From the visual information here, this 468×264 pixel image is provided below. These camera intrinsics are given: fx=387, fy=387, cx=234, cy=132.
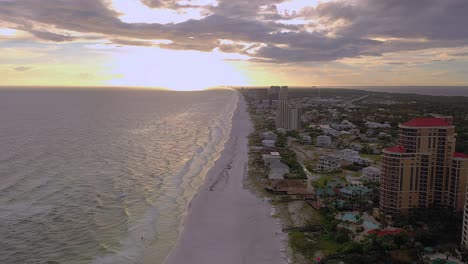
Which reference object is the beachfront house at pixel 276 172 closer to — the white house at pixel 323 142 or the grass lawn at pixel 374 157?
the grass lawn at pixel 374 157

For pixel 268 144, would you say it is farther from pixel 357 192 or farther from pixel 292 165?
pixel 357 192

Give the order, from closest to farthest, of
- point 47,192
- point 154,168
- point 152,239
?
point 152,239 → point 47,192 → point 154,168

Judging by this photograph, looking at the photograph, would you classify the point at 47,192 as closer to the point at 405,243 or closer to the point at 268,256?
the point at 268,256

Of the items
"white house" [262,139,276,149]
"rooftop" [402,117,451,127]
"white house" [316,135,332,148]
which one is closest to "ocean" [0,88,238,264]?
A: "white house" [262,139,276,149]

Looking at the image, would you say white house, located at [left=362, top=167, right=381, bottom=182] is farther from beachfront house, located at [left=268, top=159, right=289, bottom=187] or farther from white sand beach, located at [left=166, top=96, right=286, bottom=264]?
white sand beach, located at [left=166, top=96, right=286, bottom=264]

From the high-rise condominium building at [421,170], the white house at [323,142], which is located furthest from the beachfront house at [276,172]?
the white house at [323,142]

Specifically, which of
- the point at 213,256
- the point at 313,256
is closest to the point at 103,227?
the point at 213,256

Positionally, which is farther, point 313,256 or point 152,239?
point 152,239
